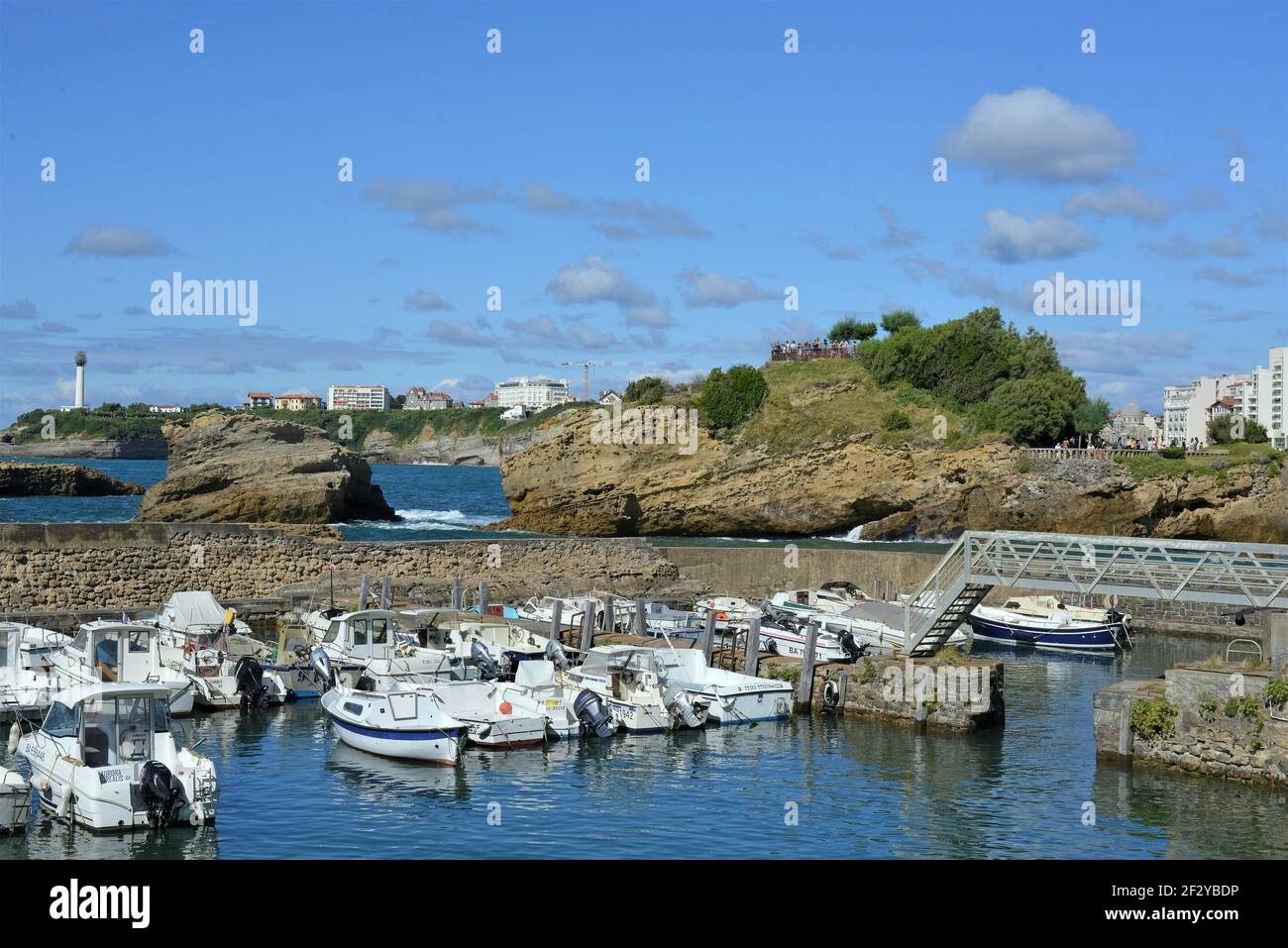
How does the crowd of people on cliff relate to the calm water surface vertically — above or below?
above

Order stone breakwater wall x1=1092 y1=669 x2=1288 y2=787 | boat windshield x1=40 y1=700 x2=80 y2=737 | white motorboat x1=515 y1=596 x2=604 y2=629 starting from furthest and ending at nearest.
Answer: white motorboat x1=515 y1=596 x2=604 y2=629 < stone breakwater wall x1=1092 y1=669 x2=1288 y2=787 < boat windshield x1=40 y1=700 x2=80 y2=737

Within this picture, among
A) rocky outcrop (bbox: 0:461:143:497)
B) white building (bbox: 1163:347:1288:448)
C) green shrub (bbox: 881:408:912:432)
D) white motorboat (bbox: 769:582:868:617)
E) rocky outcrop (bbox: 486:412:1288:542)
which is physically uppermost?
white building (bbox: 1163:347:1288:448)

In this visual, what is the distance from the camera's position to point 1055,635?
128 feet

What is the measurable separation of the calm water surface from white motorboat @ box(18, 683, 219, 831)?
0.31m

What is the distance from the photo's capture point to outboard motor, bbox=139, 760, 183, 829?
1775 cm

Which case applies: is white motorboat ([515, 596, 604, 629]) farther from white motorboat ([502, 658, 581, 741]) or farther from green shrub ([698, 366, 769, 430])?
green shrub ([698, 366, 769, 430])

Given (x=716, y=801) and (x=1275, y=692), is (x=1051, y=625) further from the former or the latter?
(x=716, y=801)

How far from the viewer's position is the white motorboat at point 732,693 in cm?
2642

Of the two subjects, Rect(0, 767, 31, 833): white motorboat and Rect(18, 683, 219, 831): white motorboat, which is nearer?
Rect(0, 767, 31, 833): white motorboat

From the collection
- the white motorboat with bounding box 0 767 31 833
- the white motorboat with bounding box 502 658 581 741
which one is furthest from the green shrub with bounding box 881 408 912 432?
the white motorboat with bounding box 0 767 31 833

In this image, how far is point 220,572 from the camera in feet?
133

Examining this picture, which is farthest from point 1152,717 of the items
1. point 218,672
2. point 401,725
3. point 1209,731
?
point 218,672
